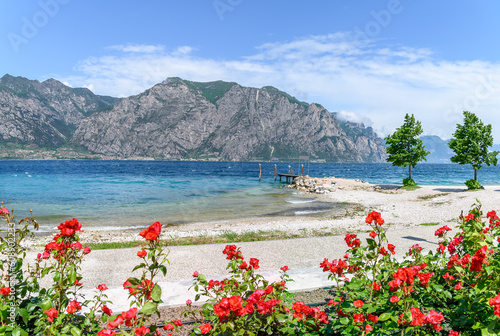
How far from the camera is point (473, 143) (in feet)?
100

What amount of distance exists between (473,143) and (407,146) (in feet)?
29.9

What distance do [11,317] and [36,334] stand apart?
36 cm

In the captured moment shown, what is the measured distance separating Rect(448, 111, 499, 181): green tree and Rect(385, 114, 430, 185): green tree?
6.62m

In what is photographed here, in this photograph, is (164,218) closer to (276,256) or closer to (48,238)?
(48,238)

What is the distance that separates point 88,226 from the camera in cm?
1794

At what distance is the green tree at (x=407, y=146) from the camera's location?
125ft

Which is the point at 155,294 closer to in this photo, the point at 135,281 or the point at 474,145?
the point at 135,281

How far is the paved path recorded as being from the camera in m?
6.54

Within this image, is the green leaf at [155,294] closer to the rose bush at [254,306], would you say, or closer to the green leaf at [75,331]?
the rose bush at [254,306]

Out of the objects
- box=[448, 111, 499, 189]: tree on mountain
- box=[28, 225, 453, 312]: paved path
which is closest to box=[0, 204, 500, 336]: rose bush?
box=[28, 225, 453, 312]: paved path

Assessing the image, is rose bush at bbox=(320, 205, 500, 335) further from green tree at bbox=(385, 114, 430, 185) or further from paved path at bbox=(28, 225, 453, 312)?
green tree at bbox=(385, 114, 430, 185)

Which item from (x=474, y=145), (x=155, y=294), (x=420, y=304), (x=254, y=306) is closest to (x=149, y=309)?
(x=155, y=294)

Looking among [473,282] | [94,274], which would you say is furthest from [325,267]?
[94,274]

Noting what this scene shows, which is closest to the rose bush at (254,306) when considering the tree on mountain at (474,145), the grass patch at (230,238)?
the grass patch at (230,238)
